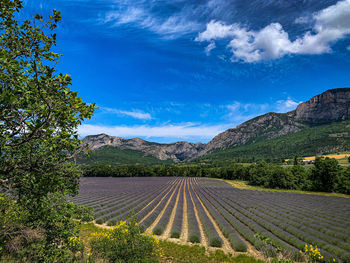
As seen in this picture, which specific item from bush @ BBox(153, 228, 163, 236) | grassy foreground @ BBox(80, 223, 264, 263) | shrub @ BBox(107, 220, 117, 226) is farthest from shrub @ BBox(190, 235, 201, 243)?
shrub @ BBox(107, 220, 117, 226)

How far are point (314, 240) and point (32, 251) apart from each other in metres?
22.0

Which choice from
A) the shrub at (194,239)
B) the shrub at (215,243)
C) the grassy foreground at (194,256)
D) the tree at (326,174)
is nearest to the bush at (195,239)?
the shrub at (194,239)

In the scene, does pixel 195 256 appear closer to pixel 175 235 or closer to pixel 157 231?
pixel 175 235

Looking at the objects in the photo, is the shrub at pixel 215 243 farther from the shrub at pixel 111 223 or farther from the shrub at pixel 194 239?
the shrub at pixel 111 223

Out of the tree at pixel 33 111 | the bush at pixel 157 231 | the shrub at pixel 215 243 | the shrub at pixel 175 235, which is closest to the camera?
the tree at pixel 33 111

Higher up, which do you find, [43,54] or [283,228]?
[43,54]

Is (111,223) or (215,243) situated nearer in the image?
(215,243)

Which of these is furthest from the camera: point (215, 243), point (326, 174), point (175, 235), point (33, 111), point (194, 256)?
point (326, 174)

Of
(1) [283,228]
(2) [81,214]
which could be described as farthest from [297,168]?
(2) [81,214]

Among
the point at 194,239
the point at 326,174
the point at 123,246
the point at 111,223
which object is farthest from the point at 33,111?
the point at 326,174

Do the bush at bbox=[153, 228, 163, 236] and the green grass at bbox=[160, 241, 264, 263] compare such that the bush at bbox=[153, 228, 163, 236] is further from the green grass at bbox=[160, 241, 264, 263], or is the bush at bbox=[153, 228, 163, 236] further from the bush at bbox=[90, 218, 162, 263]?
the bush at bbox=[90, 218, 162, 263]

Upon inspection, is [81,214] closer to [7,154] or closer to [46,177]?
[46,177]

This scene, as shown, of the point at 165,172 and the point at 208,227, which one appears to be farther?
the point at 165,172

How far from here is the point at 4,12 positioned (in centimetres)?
470
